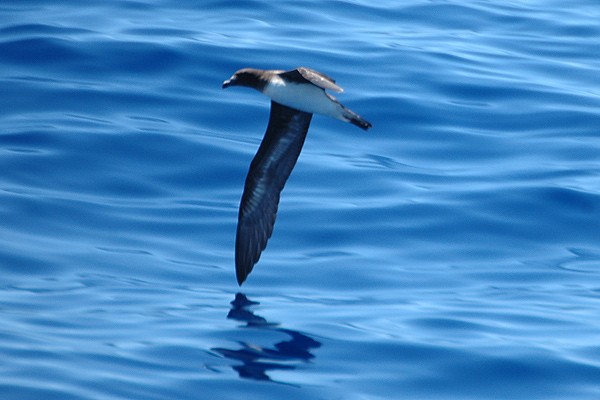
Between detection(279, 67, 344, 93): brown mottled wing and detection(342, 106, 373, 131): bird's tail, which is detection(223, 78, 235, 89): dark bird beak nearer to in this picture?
detection(342, 106, 373, 131): bird's tail

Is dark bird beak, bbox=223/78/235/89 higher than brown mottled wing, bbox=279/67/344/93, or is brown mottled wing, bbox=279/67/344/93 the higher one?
brown mottled wing, bbox=279/67/344/93

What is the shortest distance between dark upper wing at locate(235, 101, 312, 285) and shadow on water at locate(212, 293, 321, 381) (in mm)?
1039

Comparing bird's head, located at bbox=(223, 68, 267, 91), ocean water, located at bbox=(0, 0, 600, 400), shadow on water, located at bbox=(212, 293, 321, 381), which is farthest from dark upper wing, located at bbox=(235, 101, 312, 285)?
shadow on water, located at bbox=(212, 293, 321, 381)

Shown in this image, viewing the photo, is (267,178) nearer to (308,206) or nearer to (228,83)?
(228,83)

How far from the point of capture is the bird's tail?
9586 millimetres

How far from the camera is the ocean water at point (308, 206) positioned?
9.37 m

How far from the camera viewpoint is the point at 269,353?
377 inches

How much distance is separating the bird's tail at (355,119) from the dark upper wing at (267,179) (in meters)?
1.28

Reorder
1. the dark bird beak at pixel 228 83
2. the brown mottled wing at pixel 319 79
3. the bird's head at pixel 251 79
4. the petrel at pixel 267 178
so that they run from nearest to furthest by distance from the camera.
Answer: the brown mottled wing at pixel 319 79
the bird's head at pixel 251 79
the dark bird beak at pixel 228 83
the petrel at pixel 267 178

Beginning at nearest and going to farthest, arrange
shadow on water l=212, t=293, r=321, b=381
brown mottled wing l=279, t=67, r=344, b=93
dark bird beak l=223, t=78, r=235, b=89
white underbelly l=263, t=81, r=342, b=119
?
1. brown mottled wing l=279, t=67, r=344, b=93
2. shadow on water l=212, t=293, r=321, b=381
3. white underbelly l=263, t=81, r=342, b=119
4. dark bird beak l=223, t=78, r=235, b=89

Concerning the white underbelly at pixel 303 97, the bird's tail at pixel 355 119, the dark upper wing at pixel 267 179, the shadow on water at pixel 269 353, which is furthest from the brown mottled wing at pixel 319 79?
the shadow on water at pixel 269 353

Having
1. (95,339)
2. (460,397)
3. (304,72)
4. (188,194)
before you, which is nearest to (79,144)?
(188,194)

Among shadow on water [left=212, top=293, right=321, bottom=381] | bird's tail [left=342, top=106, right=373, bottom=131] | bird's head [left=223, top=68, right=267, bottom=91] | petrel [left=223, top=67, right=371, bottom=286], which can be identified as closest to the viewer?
shadow on water [left=212, top=293, right=321, bottom=381]

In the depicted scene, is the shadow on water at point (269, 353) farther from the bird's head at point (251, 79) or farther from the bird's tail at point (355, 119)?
the bird's head at point (251, 79)
